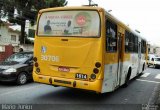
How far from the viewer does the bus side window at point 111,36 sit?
881cm

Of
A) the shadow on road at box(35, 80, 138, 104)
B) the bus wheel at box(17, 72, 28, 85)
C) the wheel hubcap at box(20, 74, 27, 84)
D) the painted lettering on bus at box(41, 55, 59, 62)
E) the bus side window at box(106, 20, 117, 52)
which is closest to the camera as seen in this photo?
the bus side window at box(106, 20, 117, 52)

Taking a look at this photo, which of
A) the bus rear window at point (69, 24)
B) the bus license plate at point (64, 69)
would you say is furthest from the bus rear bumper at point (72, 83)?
the bus rear window at point (69, 24)

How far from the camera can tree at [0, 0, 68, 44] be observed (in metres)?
33.4

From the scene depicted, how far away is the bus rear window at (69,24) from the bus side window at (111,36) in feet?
1.89

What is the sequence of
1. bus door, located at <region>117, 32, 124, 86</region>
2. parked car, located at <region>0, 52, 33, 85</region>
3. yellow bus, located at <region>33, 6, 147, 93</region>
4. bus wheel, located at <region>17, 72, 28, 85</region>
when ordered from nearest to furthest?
yellow bus, located at <region>33, 6, 147, 93</region>
bus door, located at <region>117, 32, 124, 86</region>
parked car, located at <region>0, 52, 33, 85</region>
bus wheel, located at <region>17, 72, 28, 85</region>

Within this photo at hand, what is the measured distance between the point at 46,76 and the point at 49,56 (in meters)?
Answer: 0.66

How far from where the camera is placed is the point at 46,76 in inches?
356

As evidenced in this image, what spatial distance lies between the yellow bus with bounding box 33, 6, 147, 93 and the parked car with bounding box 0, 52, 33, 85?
2.83 meters

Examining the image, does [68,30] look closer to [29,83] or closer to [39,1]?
[29,83]

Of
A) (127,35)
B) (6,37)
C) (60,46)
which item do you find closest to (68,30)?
(60,46)

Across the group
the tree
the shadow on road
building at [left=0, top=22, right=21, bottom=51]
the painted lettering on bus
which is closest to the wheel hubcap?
the shadow on road

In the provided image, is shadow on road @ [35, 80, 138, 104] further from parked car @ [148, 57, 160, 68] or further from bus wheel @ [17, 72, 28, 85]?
parked car @ [148, 57, 160, 68]

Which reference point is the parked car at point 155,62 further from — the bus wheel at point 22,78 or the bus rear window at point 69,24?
the bus rear window at point 69,24

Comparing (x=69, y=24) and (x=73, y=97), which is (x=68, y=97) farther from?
(x=69, y=24)
